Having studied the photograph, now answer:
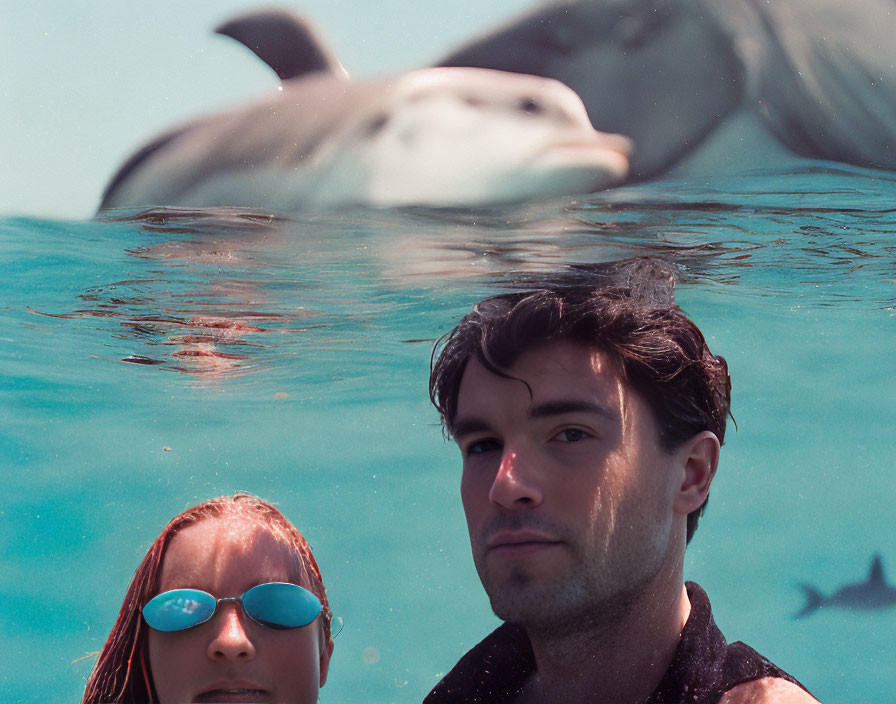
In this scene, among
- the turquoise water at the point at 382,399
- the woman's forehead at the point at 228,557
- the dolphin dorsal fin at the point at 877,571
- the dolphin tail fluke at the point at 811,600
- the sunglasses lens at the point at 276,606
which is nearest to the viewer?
the sunglasses lens at the point at 276,606

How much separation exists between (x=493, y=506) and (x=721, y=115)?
1893 mm

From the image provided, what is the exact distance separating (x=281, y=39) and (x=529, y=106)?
1.05 meters

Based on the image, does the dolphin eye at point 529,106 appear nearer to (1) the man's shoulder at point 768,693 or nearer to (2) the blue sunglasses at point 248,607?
(2) the blue sunglasses at point 248,607

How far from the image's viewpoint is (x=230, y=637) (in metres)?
2.91

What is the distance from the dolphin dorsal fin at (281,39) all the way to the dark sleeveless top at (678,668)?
2.70 metres

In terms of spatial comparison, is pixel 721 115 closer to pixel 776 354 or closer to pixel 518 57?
pixel 518 57

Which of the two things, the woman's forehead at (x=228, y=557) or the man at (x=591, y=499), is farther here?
the man at (x=591, y=499)

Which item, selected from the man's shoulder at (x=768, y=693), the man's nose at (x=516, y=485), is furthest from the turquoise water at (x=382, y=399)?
the man's shoulder at (x=768, y=693)

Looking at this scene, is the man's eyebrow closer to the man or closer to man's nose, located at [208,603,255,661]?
the man

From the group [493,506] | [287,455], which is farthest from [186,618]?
[287,455]

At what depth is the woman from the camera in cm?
292

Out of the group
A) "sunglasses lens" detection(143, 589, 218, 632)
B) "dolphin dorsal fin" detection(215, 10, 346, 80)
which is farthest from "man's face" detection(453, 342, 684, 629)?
"dolphin dorsal fin" detection(215, 10, 346, 80)

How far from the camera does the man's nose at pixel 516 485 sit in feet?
11.1

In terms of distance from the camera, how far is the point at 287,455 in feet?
44.1
